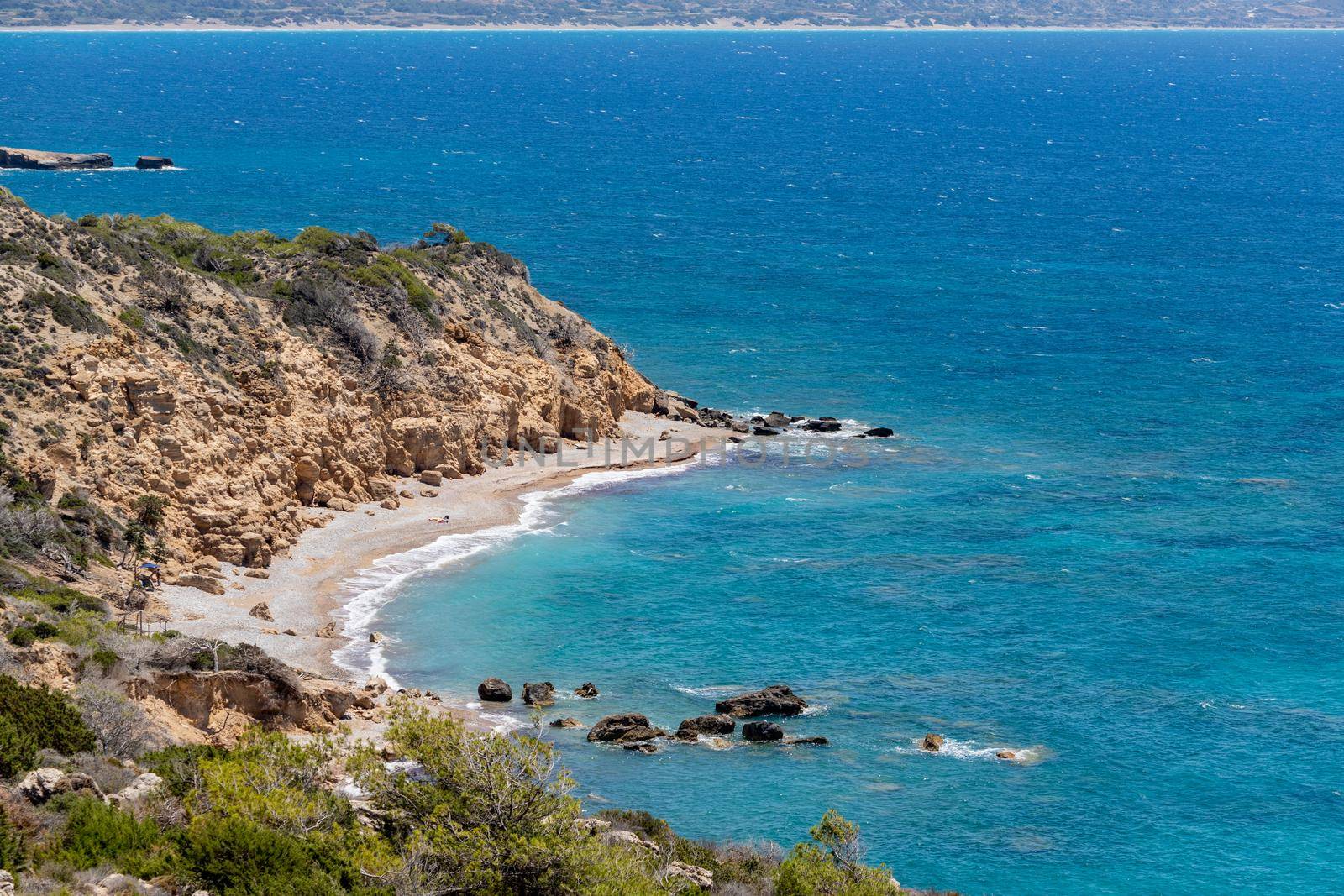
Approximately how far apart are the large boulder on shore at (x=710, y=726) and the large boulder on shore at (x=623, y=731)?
0.82 m

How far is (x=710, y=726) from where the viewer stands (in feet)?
168

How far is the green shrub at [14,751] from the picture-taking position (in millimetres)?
30297

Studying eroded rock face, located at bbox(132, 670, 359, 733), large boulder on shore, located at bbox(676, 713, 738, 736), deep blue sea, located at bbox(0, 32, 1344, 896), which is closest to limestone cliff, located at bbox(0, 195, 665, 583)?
deep blue sea, located at bbox(0, 32, 1344, 896)

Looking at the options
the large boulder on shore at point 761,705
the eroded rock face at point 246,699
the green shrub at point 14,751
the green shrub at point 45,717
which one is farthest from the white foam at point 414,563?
the green shrub at point 14,751

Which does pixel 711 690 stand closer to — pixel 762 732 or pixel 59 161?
pixel 762 732

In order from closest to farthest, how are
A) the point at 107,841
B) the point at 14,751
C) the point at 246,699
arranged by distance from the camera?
the point at 107,841 → the point at 14,751 → the point at 246,699

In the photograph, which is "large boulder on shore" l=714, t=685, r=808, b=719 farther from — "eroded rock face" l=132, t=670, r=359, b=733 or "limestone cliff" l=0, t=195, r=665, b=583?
"limestone cliff" l=0, t=195, r=665, b=583

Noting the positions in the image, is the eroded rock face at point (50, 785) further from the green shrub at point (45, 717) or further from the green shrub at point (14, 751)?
the green shrub at point (45, 717)

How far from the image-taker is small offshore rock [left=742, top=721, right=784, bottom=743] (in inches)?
2009

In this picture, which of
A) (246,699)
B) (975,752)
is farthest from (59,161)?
(975,752)

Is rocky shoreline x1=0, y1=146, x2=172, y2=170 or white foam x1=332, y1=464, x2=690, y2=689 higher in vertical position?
rocky shoreline x1=0, y1=146, x2=172, y2=170

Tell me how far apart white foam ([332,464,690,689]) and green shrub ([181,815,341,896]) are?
24.5 metres

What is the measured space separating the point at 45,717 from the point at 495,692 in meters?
20.5

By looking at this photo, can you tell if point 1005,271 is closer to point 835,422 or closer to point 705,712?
point 835,422
